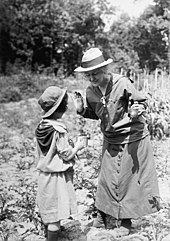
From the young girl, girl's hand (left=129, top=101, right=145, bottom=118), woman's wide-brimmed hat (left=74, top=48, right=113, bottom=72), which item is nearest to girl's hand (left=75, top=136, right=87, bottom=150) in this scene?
the young girl

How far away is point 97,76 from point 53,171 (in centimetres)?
Answer: 77

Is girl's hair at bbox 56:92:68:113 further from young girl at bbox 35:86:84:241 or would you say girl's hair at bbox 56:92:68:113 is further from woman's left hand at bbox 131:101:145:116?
woman's left hand at bbox 131:101:145:116

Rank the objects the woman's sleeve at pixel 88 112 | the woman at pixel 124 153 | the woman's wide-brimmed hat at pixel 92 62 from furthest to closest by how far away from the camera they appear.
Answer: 1. the woman's sleeve at pixel 88 112
2. the woman at pixel 124 153
3. the woman's wide-brimmed hat at pixel 92 62

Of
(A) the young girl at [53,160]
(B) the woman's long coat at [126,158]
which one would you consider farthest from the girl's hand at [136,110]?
(A) the young girl at [53,160]

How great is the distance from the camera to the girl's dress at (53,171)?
242 centimetres

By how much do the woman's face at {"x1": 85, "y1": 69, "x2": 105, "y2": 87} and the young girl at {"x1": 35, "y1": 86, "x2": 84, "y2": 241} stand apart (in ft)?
0.91

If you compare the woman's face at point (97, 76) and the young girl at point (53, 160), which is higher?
the woman's face at point (97, 76)

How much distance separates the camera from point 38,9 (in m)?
17.7

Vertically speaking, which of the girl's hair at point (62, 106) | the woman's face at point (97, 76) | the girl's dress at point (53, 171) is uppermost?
the woman's face at point (97, 76)

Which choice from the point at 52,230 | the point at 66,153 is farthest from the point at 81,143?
the point at 52,230

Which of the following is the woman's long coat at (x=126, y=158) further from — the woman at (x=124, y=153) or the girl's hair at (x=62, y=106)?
the girl's hair at (x=62, y=106)

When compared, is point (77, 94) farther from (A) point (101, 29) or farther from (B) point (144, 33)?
(B) point (144, 33)

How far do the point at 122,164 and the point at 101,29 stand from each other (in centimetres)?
1977

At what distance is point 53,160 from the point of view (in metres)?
2.45
